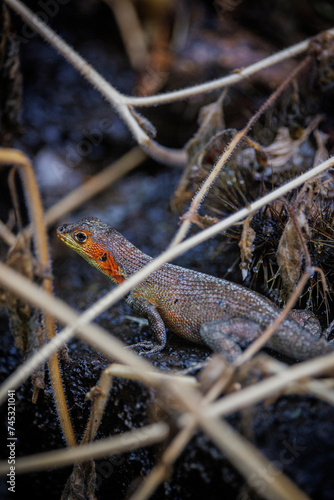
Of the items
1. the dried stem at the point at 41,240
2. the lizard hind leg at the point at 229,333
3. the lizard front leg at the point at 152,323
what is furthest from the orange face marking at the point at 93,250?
the lizard hind leg at the point at 229,333

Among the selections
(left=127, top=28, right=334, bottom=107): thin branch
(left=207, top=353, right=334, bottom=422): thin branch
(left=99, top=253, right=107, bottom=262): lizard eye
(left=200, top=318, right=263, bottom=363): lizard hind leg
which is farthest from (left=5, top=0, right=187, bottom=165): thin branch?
(left=207, top=353, right=334, bottom=422): thin branch

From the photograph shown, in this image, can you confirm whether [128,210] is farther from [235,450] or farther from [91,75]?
[235,450]

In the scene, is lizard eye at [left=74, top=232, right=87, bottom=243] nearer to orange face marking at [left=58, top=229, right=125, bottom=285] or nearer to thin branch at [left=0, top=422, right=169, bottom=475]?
orange face marking at [left=58, top=229, right=125, bottom=285]

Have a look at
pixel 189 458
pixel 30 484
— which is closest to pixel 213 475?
pixel 189 458

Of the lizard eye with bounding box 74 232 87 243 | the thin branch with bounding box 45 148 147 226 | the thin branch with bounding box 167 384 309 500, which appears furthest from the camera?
the thin branch with bounding box 45 148 147 226

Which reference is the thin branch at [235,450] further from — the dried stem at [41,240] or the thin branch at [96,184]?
the thin branch at [96,184]

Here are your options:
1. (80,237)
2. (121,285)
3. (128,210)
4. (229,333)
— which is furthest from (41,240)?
(128,210)

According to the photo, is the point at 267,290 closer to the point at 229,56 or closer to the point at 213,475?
the point at 213,475
